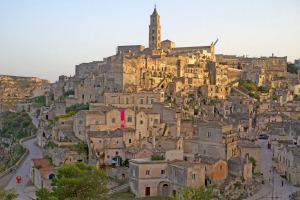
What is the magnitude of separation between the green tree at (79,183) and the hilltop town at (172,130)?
7.75 meters

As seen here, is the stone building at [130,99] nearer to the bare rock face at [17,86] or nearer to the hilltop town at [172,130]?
the hilltop town at [172,130]

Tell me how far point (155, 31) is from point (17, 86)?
79.8 m

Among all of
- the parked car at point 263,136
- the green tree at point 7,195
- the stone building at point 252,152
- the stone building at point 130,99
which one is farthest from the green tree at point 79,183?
the parked car at point 263,136

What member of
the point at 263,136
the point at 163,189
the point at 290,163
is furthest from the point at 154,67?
the point at 163,189

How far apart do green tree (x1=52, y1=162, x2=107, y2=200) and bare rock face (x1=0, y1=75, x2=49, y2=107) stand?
110843mm

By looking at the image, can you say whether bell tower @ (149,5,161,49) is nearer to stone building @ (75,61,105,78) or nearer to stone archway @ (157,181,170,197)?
stone building @ (75,61,105,78)

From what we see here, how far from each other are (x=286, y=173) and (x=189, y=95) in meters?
26.5

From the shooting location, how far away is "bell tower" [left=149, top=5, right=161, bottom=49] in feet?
327

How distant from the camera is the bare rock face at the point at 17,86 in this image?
149 m

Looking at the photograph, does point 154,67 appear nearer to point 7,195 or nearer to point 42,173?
point 42,173

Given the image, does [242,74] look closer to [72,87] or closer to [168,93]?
[168,93]

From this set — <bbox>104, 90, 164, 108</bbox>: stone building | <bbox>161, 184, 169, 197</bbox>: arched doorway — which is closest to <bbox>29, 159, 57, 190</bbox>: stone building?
<bbox>161, 184, 169, 197</bbox>: arched doorway

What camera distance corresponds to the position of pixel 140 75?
73750 mm

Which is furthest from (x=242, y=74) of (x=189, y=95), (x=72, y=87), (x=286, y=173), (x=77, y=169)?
(x=77, y=169)
